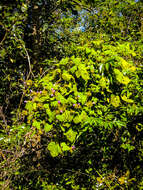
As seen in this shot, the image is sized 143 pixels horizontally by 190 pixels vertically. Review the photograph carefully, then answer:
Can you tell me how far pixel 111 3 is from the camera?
12.3ft

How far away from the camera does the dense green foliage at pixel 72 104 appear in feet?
4.67

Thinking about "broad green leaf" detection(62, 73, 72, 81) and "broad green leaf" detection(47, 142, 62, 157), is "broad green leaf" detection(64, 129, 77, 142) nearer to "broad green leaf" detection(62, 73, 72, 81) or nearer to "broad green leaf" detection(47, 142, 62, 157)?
"broad green leaf" detection(47, 142, 62, 157)

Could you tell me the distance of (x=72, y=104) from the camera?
139cm

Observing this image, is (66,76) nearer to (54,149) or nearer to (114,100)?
(114,100)


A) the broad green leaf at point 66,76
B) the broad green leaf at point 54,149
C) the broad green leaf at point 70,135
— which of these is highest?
the broad green leaf at point 66,76

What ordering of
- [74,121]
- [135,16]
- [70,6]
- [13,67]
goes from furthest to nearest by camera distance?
[135,16] < [13,67] < [70,6] < [74,121]

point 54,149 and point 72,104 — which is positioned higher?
point 72,104

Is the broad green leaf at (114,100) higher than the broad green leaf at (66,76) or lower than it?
lower

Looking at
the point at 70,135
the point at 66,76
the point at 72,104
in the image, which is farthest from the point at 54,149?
the point at 66,76

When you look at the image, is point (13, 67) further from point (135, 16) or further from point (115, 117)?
point (135, 16)

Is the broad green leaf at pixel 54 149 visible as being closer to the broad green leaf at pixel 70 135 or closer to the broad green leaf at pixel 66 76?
the broad green leaf at pixel 70 135

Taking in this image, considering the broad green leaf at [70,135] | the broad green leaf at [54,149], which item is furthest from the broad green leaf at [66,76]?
the broad green leaf at [54,149]

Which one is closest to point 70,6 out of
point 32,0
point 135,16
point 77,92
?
point 32,0

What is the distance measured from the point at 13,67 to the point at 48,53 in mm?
871
